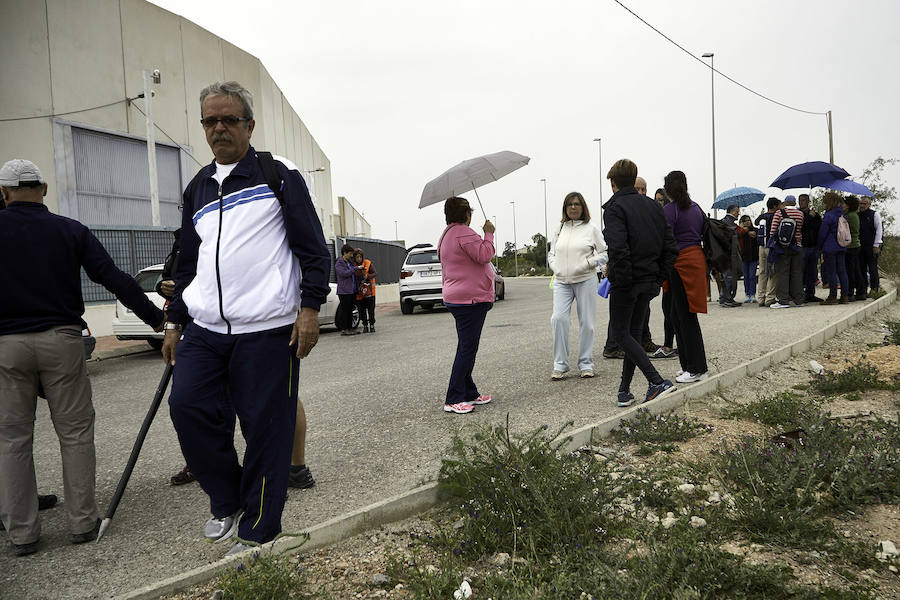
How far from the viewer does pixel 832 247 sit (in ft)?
40.9

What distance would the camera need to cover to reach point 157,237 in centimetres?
1758

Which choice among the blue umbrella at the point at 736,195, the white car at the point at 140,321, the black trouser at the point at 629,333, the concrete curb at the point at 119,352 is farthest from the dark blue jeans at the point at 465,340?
the blue umbrella at the point at 736,195

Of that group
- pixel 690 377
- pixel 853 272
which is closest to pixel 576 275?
pixel 690 377

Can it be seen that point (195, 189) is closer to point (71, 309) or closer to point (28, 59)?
point (71, 309)

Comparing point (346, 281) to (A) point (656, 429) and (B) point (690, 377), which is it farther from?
(A) point (656, 429)

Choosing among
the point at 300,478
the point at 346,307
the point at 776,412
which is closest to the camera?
the point at 300,478

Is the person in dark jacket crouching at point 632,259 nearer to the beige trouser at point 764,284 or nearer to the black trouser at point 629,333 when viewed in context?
the black trouser at point 629,333

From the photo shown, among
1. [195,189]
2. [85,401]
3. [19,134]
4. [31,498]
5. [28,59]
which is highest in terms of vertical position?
[28,59]

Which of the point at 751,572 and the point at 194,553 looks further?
the point at 194,553

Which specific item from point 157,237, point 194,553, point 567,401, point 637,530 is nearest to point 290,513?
point 194,553

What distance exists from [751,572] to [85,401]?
3362 millimetres

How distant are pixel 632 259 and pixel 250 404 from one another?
3797 mm

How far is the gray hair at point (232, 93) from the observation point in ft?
10.1

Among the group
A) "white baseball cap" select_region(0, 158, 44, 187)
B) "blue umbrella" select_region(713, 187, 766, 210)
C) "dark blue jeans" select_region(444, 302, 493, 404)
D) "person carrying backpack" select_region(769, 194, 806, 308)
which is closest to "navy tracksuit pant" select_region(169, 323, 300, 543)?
"white baseball cap" select_region(0, 158, 44, 187)
